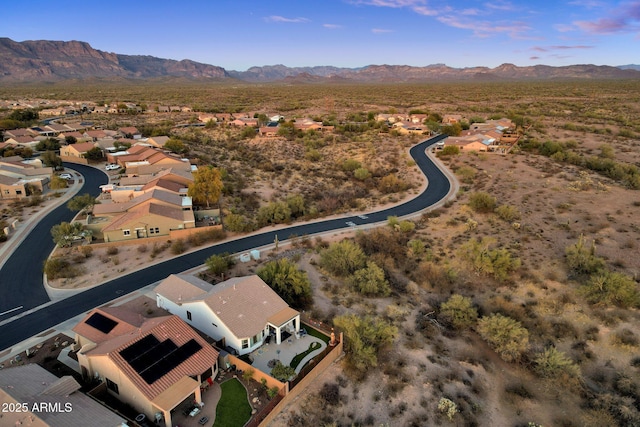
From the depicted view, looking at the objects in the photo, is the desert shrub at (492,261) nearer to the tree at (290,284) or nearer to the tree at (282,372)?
the tree at (290,284)

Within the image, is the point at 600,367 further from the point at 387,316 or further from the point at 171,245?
the point at 171,245

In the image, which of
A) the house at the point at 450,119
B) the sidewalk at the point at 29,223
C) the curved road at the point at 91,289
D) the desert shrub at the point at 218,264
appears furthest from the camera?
the house at the point at 450,119

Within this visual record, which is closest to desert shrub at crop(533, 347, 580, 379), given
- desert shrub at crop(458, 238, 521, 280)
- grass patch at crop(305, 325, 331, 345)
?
desert shrub at crop(458, 238, 521, 280)

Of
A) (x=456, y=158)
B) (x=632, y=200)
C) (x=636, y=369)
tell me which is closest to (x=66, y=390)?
(x=636, y=369)

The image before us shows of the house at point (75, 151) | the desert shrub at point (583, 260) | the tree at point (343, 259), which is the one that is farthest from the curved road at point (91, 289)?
the house at point (75, 151)

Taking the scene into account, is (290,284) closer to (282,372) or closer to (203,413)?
(282,372)

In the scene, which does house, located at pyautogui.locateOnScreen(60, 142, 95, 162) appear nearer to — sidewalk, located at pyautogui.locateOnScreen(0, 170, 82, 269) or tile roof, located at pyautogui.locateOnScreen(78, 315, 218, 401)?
sidewalk, located at pyautogui.locateOnScreen(0, 170, 82, 269)

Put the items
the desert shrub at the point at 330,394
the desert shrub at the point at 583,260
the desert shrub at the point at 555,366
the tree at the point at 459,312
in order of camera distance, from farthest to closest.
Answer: the desert shrub at the point at 583,260, the tree at the point at 459,312, the desert shrub at the point at 555,366, the desert shrub at the point at 330,394
